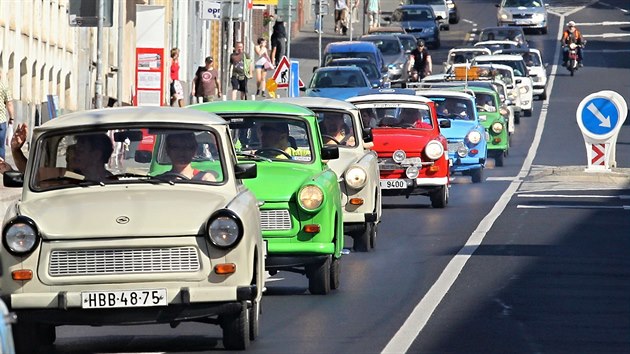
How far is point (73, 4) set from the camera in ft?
82.6

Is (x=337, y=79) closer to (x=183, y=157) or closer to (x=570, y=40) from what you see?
(x=570, y=40)

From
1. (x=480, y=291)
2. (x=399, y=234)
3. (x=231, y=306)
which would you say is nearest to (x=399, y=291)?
(x=480, y=291)

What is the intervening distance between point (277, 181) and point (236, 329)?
353 cm

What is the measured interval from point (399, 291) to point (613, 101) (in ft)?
54.3

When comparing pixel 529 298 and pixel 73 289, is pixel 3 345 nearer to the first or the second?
pixel 73 289

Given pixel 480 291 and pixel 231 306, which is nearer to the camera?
pixel 231 306

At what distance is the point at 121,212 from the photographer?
12.4m

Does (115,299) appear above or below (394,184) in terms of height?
above

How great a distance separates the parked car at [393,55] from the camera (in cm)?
6175

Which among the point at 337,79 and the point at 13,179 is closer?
the point at 13,179

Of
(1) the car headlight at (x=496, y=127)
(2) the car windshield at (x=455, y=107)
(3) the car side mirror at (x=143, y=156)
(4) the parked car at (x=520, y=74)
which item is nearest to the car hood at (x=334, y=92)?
(1) the car headlight at (x=496, y=127)

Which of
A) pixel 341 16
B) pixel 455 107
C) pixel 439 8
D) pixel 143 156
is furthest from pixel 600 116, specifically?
pixel 439 8

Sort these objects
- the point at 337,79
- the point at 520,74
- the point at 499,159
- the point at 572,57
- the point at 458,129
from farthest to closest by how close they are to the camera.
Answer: the point at 572,57, the point at 520,74, the point at 337,79, the point at 499,159, the point at 458,129

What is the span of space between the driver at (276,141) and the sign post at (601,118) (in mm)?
15891
